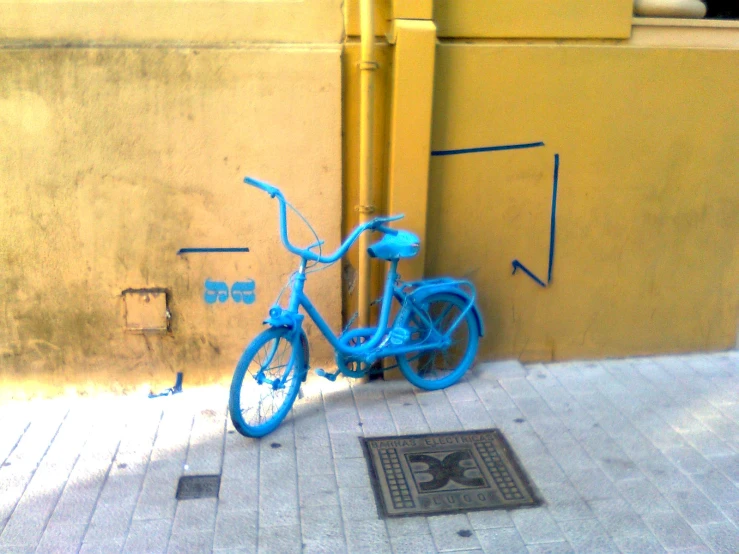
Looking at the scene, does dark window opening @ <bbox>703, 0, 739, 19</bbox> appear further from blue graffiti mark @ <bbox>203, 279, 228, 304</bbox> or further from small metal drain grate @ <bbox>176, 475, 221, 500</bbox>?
small metal drain grate @ <bbox>176, 475, 221, 500</bbox>

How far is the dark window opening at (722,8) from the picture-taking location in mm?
5055

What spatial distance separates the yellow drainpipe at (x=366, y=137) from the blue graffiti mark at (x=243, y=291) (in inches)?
26.7

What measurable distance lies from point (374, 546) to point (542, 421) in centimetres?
145

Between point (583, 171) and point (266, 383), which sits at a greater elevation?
point (583, 171)

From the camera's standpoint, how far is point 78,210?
384cm

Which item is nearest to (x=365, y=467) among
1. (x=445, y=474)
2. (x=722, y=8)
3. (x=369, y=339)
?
(x=445, y=474)

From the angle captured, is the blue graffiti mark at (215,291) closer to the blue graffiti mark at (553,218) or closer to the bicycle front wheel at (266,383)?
the bicycle front wheel at (266,383)

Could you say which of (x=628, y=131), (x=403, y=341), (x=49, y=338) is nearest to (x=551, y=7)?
(x=628, y=131)

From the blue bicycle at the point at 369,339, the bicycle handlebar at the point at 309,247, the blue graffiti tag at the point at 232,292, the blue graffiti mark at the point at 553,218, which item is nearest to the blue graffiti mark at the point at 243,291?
the blue graffiti tag at the point at 232,292

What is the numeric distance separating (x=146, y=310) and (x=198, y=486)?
1.27 m

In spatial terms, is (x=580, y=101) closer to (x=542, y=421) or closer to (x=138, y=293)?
(x=542, y=421)

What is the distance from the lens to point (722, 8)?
514cm

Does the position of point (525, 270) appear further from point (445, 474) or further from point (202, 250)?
point (202, 250)

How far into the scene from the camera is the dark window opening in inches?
199
